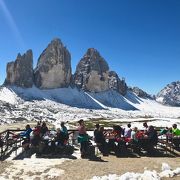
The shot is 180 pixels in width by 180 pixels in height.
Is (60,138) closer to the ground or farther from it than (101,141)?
farther from it

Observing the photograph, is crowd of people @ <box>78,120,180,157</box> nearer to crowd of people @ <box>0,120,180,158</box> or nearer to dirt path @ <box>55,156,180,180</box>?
crowd of people @ <box>0,120,180,158</box>

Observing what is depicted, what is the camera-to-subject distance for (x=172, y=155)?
24469 mm

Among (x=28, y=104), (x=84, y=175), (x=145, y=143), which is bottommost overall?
(x=84, y=175)

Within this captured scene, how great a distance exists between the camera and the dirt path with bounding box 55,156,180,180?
18281mm

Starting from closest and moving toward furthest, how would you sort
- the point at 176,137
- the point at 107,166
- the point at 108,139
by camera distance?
the point at 107,166 → the point at 108,139 → the point at 176,137

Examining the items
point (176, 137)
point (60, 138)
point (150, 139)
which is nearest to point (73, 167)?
point (60, 138)

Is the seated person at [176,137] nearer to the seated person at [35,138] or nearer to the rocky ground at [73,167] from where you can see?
the rocky ground at [73,167]

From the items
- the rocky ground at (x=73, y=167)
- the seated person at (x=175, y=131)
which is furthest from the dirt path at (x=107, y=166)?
the seated person at (x=175, y=131)

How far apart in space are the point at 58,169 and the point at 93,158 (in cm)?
392

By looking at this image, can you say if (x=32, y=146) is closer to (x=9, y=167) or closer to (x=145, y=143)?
(x=9, y=167)

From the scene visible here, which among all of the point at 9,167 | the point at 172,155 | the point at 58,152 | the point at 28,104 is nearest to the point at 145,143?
the point at 172,155

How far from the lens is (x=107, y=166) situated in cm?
1986

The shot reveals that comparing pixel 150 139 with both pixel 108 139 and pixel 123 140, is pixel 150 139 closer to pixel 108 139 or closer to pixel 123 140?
pixel 123 140

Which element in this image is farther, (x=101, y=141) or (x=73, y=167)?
(x=101, y=141)
